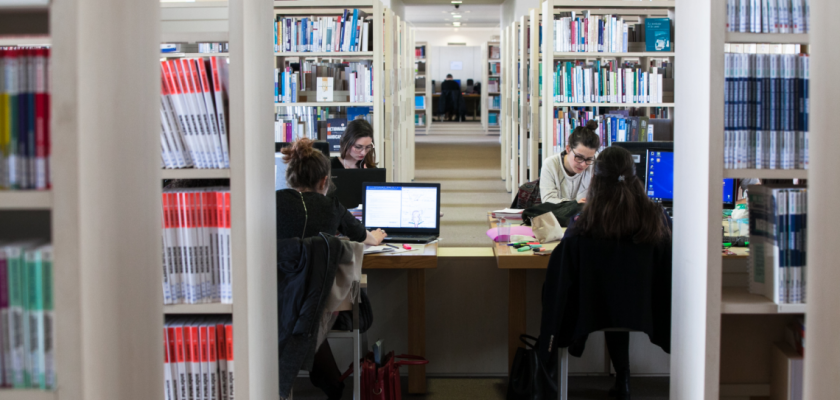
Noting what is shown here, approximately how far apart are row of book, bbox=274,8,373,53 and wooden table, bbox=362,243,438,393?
108 inches

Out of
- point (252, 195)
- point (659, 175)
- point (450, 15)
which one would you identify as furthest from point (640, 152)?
point (450, 15)

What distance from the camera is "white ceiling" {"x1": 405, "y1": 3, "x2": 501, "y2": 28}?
15.5 metres

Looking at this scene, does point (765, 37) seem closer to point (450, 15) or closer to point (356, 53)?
point (356, 53)

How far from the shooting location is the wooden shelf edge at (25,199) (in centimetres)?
110

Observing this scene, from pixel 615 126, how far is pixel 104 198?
16.8 feet

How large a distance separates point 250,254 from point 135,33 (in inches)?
29.9

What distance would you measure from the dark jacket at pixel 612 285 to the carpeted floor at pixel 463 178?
3227 mm

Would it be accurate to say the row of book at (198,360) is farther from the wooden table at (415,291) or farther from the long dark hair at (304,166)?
the wooden table at (415,291)

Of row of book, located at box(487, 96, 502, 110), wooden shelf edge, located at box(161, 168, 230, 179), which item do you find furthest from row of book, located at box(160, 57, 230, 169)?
row of book, located at box(487, 96, 502, 110)

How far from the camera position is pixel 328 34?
5.55 m

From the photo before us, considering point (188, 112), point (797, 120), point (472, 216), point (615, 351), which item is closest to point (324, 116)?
point (472, 216)

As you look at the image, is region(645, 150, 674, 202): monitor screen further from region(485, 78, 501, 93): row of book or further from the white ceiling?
region(485, 78, 501, 93): row of book

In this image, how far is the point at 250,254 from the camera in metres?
1.84

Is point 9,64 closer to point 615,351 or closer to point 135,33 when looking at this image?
point 135,33
